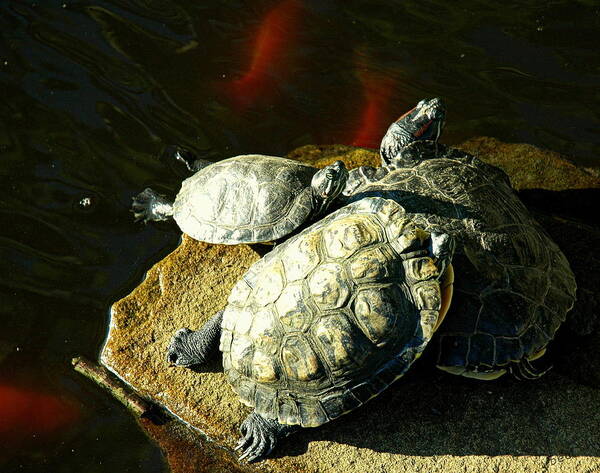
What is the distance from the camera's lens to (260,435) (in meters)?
3.97

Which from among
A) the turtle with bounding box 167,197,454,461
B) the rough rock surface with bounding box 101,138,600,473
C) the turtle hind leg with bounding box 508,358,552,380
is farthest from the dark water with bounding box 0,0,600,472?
the turtle hind leg with bounding box 508,358,552,380

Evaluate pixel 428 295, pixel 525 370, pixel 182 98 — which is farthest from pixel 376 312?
pixel 182 98

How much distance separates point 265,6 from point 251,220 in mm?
3231

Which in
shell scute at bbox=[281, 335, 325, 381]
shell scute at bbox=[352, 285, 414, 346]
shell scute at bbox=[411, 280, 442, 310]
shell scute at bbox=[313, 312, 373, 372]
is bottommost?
shell scute at bbox=[281, 335, 325, 381]

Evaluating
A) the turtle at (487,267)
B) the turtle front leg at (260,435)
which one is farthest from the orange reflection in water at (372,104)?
the turtle front leg at (260,435)

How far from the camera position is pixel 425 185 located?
427cm

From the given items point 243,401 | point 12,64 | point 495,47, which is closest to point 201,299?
point 243,401

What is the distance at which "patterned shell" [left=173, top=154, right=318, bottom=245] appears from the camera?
4633mm

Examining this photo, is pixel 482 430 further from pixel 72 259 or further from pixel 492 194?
pixel 72 259

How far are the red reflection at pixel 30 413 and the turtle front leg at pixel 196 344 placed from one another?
0.91 meters

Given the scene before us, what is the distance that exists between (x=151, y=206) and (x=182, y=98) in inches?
55.0

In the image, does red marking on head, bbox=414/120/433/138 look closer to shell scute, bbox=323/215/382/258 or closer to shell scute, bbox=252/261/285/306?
shell scute, bbox=323/215/382/258

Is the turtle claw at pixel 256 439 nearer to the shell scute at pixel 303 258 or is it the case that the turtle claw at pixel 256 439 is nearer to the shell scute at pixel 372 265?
the shell scute at pixel 303 258

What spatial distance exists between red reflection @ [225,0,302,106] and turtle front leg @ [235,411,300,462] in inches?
131
